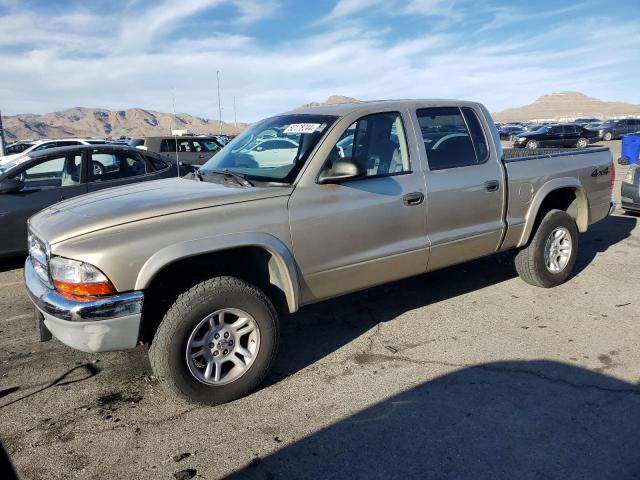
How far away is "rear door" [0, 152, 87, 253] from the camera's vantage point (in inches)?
243

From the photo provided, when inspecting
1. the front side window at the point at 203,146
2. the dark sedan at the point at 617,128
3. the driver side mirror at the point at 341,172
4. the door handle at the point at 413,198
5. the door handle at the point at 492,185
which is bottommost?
→ the door handle at the point at 413,198

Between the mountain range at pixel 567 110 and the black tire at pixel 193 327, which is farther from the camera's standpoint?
the mountain range at pixel 567 110

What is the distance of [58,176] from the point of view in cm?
679

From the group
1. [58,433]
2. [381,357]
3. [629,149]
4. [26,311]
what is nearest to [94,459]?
[58,433]

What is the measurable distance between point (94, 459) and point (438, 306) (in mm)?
3213

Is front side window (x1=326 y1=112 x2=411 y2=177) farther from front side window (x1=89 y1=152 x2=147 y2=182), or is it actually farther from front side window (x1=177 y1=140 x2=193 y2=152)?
front side window (x1=177 y1=140 x2=193 y2=152)

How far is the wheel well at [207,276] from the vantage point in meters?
3.23

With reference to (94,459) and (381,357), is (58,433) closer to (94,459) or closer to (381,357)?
(94,459)

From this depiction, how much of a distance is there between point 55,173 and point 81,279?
4631mm

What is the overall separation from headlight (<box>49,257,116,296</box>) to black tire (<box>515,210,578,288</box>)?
156 inches

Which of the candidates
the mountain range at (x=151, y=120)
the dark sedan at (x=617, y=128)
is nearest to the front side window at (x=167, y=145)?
the dark sedan at (x=617, y=128)

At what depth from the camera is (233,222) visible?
3.20 meters

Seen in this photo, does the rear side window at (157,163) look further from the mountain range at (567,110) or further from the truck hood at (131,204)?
the mountain range at (567,110)

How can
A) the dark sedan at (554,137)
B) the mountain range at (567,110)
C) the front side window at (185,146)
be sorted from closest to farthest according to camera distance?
the front side window at (185,146), the dark sedan at (554,137), the mountain range at (567,110)
